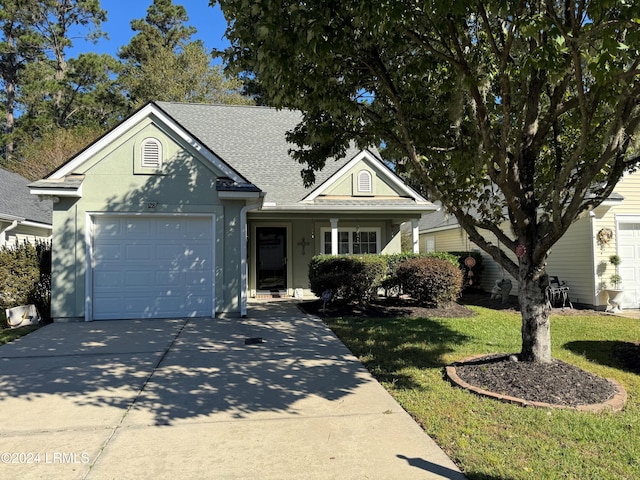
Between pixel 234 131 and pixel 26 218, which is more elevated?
pixel 234 131

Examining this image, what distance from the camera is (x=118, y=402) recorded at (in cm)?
481

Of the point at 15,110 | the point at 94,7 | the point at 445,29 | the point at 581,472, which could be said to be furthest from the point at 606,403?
the point at 94,7

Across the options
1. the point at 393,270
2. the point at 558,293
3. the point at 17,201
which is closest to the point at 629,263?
the point at 558,293

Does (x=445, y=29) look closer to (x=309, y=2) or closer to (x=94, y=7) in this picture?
(x=309, y=2)

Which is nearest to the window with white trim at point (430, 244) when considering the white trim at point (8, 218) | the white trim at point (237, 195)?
the white trim at point (237, 195)

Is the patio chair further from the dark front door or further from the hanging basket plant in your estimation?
the dark front door

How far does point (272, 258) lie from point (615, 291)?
9910 mm

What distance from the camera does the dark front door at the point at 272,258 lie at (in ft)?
47.4

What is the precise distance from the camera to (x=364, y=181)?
1415 centimetres

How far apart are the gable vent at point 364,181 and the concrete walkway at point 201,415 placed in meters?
7.49

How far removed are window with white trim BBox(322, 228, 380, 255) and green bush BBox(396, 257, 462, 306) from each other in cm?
393

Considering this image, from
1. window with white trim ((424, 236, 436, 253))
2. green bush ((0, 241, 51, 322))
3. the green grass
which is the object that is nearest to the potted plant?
the green grass

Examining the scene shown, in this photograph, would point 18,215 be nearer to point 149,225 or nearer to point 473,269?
point 149,225

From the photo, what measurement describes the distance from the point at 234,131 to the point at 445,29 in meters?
12.3
